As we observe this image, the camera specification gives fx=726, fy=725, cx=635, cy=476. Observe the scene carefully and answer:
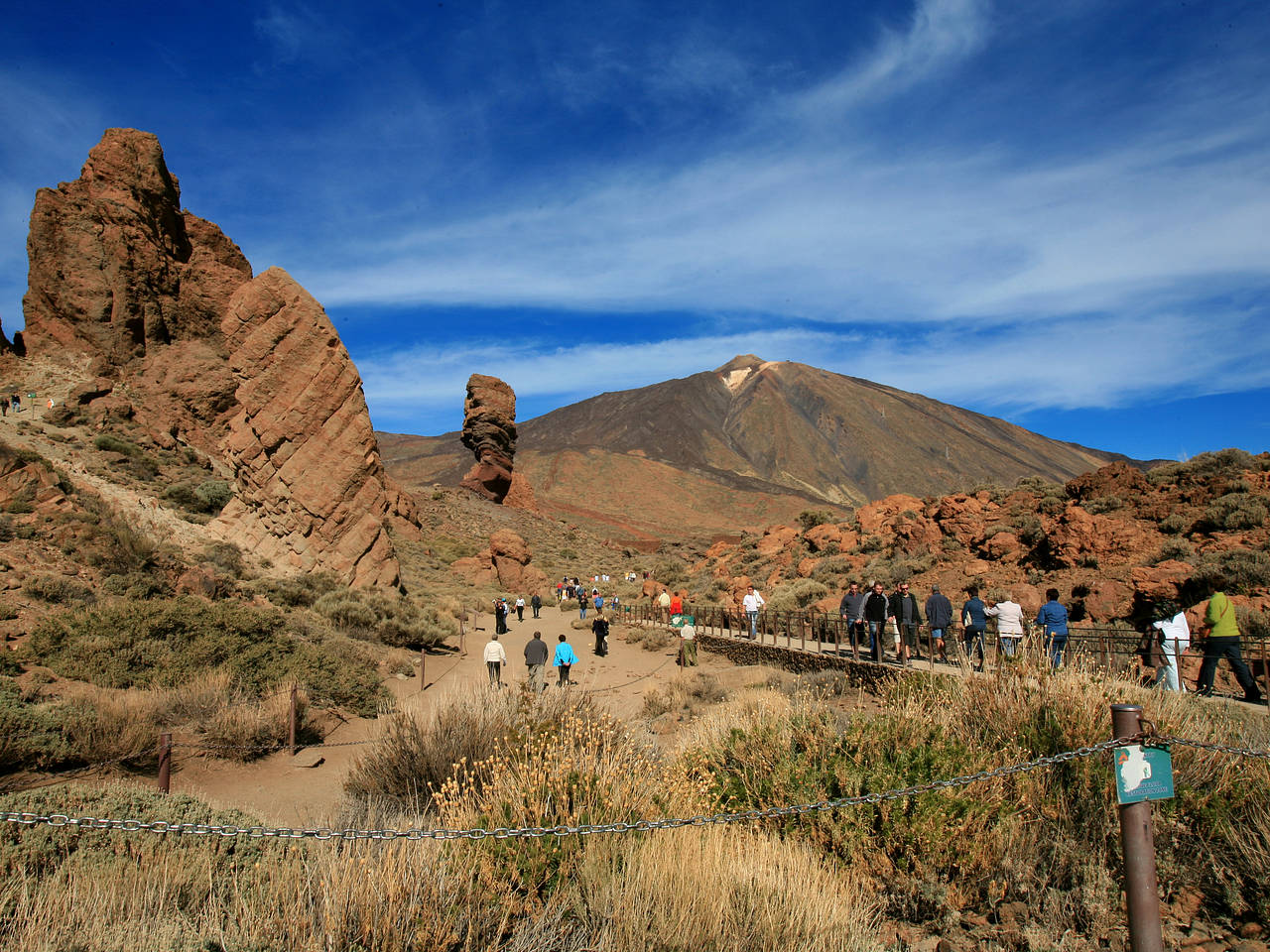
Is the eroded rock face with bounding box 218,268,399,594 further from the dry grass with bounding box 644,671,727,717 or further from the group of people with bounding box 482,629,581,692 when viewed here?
the dry grass with bounding box 644,671,727,717

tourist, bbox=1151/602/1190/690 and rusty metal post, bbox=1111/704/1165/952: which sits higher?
tourist, bbox=1151/602/1190/690

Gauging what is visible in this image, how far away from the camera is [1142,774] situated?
3.02m

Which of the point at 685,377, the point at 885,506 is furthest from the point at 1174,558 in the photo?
the point at 685,377

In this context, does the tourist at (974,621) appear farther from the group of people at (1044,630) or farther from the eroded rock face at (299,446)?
the eroded rock face at (299,446)

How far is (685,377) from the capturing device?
196000 mm

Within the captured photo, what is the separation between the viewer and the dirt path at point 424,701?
7.12m

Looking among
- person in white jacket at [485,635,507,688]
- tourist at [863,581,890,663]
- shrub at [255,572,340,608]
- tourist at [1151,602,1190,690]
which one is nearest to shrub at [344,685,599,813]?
person in white jacket at [485,635,507,688]

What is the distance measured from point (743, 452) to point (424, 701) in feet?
476

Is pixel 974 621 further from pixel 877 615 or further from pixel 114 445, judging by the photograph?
pixel 114 445

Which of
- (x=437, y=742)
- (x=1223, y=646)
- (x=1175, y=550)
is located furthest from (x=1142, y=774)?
(x=1175, y=550)

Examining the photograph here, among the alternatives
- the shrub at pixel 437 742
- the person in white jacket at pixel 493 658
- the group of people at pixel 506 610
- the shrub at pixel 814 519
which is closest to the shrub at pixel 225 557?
the person in white jacket at pixel 493 658

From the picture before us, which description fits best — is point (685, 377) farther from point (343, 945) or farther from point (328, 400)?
point (343, 945)

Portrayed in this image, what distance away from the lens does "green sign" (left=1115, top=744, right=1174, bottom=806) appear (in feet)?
9.82

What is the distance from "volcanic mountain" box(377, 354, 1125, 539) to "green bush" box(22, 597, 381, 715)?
73.3 metres
